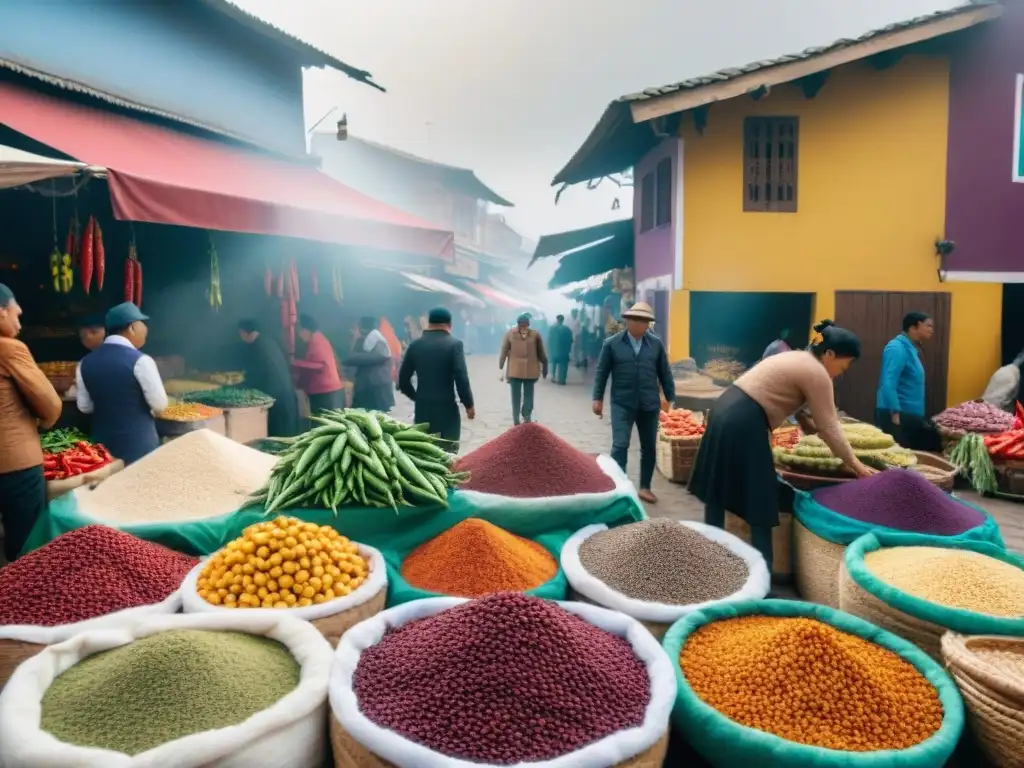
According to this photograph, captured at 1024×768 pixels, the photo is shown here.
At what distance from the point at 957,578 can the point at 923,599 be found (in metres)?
0.23

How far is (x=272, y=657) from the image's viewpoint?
2.13m

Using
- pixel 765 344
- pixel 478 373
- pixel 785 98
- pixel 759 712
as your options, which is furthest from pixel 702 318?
pixel 759 712

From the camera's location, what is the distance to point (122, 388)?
437 centimetres

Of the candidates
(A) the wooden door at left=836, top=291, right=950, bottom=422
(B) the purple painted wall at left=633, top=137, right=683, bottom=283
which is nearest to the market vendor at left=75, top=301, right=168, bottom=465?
(B) the purple painted wall at left=633, top=137, right=683, bottom=283

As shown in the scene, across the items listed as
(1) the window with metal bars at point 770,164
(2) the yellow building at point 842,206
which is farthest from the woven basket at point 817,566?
(1) the window with metal bars at point 770,164

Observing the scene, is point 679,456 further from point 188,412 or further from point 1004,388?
point 188,412

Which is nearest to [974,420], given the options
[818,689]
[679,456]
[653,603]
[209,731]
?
[679,456]

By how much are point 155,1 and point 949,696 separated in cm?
1046

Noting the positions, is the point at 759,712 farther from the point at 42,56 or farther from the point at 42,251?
the point at 42,56

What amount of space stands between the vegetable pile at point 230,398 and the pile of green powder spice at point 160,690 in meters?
5.18

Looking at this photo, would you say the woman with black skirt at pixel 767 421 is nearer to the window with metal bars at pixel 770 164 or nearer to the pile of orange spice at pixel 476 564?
the pile of orange spice at pixel 476 564

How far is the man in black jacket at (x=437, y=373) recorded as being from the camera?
18.0 ft

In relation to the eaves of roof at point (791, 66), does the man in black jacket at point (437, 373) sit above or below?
below

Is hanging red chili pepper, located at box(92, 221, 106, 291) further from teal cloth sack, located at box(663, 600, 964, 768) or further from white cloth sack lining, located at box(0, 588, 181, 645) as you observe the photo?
teal cloth sack, located at box(663, 600, 964, 768)
